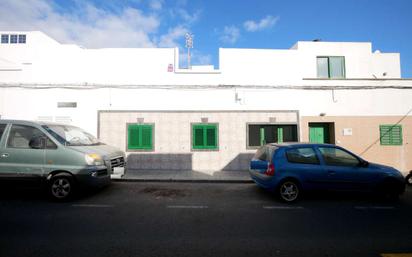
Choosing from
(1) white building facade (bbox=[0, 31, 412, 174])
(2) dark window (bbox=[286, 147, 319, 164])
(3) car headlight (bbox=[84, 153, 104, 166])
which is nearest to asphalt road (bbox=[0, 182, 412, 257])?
(3) car headlight (bbox=[84, 153, 104, 166])

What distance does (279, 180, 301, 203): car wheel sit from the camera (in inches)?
223

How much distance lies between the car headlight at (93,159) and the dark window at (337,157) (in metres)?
6.40

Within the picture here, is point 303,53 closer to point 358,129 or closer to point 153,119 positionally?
point 358,129

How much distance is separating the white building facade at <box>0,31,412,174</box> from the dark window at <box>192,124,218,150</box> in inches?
2.0

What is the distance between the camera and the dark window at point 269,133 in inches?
413

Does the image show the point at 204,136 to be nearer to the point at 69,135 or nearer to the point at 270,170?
the point at 270,170

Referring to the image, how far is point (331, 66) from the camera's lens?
35.8 feet

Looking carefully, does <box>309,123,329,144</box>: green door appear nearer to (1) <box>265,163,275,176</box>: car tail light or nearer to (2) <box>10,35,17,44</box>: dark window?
(1) <box>265,163,275,176</box>: car tail light

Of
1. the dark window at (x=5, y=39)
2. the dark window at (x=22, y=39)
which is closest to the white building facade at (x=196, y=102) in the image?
the dark window at (x=22, y=39)

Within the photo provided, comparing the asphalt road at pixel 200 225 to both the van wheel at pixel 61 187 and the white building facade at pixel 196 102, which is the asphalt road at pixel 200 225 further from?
the white building facade at pixel 196 102

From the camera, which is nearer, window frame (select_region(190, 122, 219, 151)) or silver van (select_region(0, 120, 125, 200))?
silver van (select_region(0, 120, 125, 200))

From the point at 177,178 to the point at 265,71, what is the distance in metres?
6.90

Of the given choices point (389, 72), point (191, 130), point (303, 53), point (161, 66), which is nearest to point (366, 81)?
point (389, 72)

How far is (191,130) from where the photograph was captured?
10.4 meters
